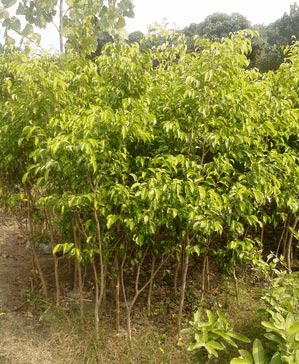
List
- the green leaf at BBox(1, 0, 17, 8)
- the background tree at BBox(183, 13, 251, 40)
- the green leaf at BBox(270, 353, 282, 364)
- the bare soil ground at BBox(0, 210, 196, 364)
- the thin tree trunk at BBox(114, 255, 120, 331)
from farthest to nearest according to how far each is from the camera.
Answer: the background tree at BBox(183, 13, 251, 40) < the green leaf at BBox(1, 0, 17, 8) < the thin tree trunk at BBox(114, 255, 120, 331) < the bare soil ground at BBox(0, 210, 196, 364) < the green leaf at BBox(270, 353, 282, 364)

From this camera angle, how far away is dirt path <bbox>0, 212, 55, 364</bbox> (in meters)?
3.22

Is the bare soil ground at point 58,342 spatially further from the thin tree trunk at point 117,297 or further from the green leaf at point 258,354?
the green leaf at point 258,354

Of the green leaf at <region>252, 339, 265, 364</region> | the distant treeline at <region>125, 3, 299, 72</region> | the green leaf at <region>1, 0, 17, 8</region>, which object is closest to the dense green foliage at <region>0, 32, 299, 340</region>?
the green leaf at <region>252, 339, 265, 364</region>

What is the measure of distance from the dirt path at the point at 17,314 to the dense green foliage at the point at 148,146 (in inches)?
31.5

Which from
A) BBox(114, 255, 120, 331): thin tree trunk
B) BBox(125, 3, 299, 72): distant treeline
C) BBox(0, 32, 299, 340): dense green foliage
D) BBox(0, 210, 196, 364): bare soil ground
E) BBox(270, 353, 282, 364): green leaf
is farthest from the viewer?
BBox(125, 3, 299, 72): distant treeline

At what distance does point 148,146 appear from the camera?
310 centimetres

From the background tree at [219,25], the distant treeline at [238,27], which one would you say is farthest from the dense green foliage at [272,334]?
the background tree at [219,25]

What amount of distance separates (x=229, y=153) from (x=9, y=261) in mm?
3036

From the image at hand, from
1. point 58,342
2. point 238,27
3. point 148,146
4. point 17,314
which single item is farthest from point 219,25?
point 58,342

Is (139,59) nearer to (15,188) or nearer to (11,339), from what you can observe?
(15,188)

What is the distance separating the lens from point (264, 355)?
8.45ft

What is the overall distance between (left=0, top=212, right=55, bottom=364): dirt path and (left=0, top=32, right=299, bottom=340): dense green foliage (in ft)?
2.62

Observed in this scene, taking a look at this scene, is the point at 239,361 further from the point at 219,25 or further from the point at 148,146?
the point at 219,25

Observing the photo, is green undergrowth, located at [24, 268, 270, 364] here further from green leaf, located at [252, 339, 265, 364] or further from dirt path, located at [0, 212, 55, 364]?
green leaf, located at [252, 339, 265, 364]
